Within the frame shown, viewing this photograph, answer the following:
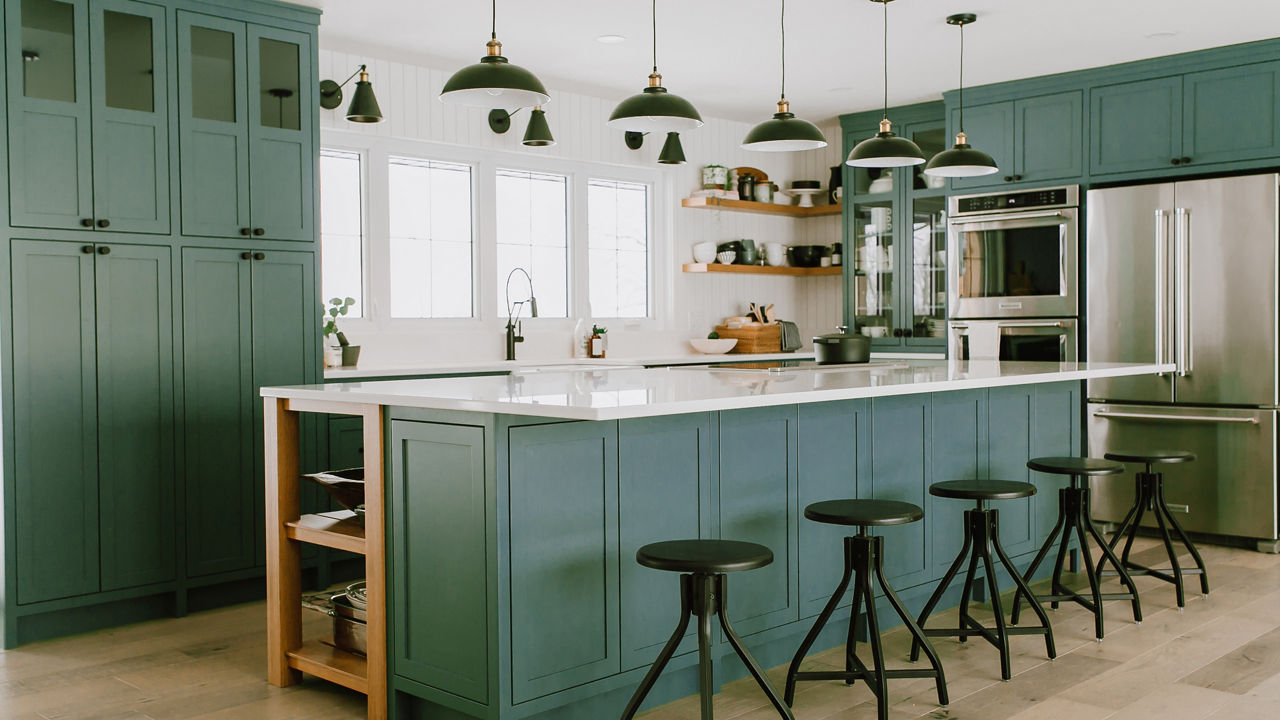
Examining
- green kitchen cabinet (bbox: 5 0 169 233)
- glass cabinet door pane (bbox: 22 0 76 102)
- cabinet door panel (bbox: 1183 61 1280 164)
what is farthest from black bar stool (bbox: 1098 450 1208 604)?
glass cabinet door pane (bbox: 22 0 76 102)

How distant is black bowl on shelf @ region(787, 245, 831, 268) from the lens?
7.53m

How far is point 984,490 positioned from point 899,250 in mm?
3716

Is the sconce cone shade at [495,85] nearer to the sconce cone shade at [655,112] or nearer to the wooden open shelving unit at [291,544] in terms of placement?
the sconce cone shade at [655,112]

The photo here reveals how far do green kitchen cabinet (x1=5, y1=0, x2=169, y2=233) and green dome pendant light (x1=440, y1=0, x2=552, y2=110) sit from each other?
1.56 m

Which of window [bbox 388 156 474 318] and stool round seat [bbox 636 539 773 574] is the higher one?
window [bbox 388 156 474 318]

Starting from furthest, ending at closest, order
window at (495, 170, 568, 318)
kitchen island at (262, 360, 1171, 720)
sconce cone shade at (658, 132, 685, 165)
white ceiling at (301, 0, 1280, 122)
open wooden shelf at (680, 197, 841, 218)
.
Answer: open wooden shelf at (680, 197, 841, 218), sconce cone shade at (658, 132, 685, 165), window at (495, 170, 568, 318), white ceiling at (301, 0, 1280, 122), kitchen island at (262, 360, 1171, 720)

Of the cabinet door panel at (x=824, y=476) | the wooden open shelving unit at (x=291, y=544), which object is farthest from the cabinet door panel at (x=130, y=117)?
the cabinet door panel at (x=824, y=476)

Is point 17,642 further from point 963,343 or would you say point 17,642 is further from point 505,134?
point 963,343

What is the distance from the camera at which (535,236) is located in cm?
634

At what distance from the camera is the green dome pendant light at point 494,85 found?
3.14 metres

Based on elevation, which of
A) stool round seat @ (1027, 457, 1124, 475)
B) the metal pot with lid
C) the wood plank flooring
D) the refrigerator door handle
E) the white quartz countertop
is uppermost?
the refrigerator door handle

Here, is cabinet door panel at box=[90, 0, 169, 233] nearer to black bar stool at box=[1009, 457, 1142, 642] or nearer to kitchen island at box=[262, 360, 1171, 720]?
kitchen island at box=[262, 360, 1171, 720]

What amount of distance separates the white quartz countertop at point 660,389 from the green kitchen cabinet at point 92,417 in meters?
1.08

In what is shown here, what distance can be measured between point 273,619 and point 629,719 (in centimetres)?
131
